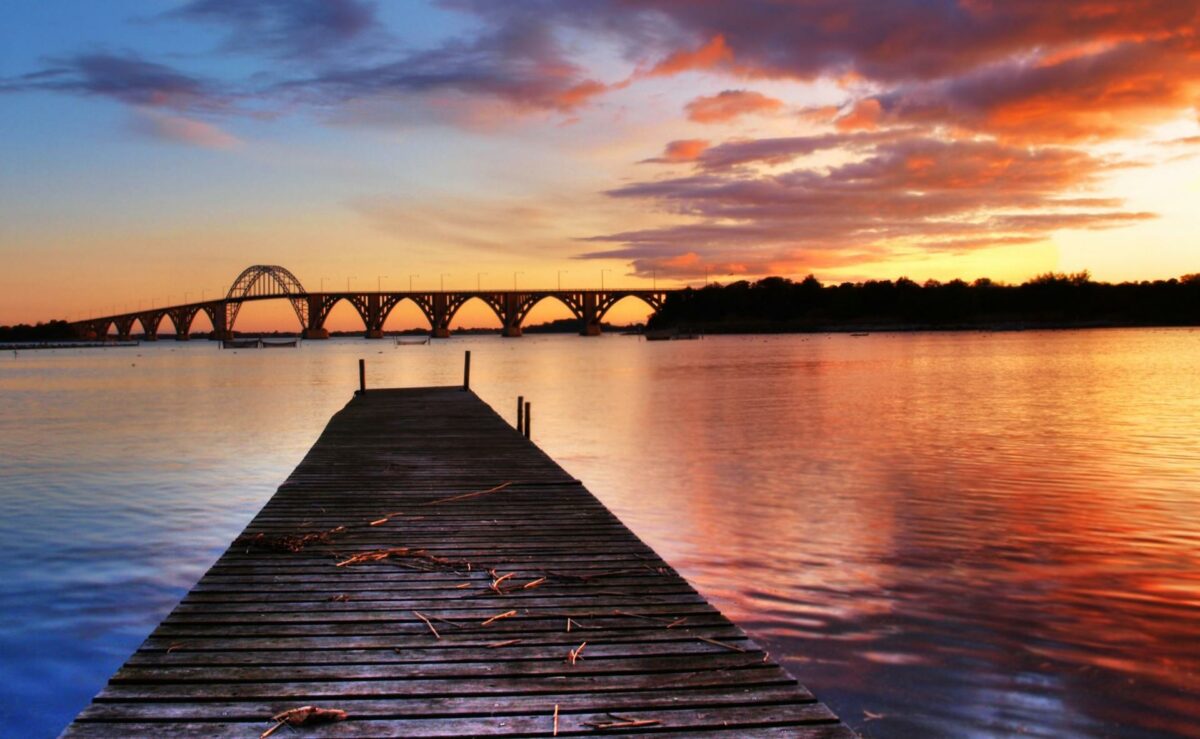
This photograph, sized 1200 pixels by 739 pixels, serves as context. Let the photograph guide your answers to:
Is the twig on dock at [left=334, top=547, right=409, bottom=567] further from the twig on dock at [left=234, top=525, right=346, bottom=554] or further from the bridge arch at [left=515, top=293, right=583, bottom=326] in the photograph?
the bridge arch at [left=515, top=293, right=583, bottom=326]

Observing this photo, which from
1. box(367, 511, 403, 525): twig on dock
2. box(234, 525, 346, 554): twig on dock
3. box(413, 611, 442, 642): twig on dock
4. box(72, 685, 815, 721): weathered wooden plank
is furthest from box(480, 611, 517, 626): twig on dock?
box(367, 511, 403, 525): twig on dock

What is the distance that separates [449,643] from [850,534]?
8500 mm

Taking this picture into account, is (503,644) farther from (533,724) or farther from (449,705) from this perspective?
(533,724)

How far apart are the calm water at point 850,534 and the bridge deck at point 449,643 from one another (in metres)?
1.85

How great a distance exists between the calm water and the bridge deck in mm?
1852

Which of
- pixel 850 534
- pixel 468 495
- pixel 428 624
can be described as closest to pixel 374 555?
pixel 428 624

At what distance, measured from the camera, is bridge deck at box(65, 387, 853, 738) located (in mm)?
3988

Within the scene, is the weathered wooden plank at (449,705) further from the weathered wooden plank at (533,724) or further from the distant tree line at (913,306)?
the distant tree line at (913,306)

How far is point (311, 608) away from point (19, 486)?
50.0 ft

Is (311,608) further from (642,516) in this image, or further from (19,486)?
(19,486)

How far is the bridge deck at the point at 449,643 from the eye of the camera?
13.1 ft

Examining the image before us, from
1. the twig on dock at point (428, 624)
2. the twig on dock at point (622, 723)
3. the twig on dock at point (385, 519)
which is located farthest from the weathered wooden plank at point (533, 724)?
the twig on dock at point (385, 519)

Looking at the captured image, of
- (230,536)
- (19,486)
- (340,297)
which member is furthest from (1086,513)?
(340,297)

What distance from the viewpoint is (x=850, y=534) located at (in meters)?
12.4
